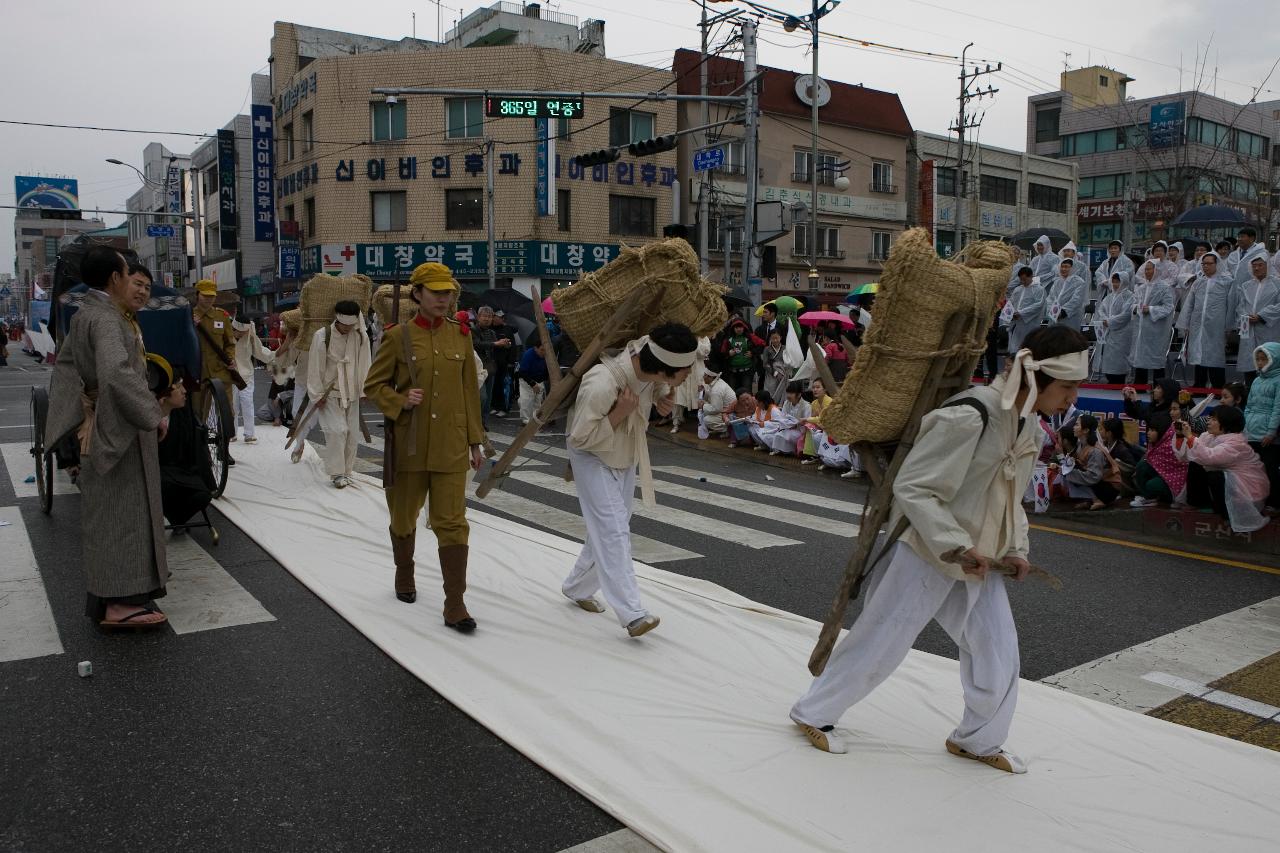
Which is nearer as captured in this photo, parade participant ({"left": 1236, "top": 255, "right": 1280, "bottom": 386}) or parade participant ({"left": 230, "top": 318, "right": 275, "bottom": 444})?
parade participant ({"left": 1236, "top": 255, "right": 1280, "bottom": 386})

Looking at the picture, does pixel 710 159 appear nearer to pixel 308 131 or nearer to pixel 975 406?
pixel 975 406

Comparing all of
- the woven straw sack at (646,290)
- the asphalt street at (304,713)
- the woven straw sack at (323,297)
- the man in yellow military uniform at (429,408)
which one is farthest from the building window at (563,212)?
the woven straw sack at (646,290)

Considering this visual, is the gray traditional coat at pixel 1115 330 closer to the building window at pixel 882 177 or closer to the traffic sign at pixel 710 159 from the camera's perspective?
the traffic sign at pixel 710 159

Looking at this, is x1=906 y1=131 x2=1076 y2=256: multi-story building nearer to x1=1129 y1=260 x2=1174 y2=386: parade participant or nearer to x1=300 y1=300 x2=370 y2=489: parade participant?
x1=1129 y1=260 x2=1174 y2=386: parade participant

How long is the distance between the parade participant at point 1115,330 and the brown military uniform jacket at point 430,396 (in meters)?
11.8

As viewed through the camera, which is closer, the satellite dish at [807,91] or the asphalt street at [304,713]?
the asphalt street at [304,713]

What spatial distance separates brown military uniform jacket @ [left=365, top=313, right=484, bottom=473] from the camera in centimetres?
541

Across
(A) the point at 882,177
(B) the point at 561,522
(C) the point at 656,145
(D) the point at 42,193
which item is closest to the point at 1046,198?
(A) the point at 882,177

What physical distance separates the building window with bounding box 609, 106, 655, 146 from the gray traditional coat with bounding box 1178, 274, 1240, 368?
2463 cm

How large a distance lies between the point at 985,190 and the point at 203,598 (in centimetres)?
4468

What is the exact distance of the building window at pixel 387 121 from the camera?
34.9 meters

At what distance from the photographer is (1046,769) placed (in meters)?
3.66

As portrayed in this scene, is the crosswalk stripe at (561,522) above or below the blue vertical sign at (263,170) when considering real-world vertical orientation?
below

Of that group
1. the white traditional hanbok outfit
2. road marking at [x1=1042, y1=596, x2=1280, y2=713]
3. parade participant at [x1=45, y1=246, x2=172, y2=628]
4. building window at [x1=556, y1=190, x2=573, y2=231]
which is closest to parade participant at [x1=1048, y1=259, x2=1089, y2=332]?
road marking at [x1=1042, y1=596, x2=1280, y2=713]
